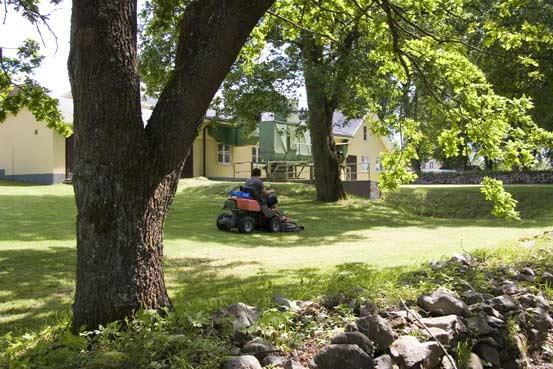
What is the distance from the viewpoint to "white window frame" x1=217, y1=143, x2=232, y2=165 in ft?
132

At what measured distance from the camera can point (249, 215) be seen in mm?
14312

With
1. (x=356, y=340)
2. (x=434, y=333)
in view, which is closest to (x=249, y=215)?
(x=434, y=333)

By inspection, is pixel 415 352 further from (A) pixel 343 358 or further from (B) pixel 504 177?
(B) pixel 504 177

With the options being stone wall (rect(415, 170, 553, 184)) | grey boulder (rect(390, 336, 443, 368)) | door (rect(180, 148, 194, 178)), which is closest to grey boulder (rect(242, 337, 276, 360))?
grey boulder (rect(390, 336, 443, 368))

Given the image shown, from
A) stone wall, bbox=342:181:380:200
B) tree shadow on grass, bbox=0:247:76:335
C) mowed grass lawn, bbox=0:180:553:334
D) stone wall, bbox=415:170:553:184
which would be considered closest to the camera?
tree shadow on grass, bbox=0:247:76:335

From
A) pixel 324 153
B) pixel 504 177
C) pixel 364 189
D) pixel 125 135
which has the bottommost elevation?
pixel 364 189

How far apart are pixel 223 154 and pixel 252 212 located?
26632 mm

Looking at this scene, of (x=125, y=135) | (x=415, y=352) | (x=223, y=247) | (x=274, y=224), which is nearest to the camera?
(x=415, y=352)

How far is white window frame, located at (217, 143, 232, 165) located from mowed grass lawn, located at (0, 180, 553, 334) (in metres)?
16.6

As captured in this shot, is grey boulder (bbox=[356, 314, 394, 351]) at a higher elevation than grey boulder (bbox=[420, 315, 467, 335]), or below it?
higher

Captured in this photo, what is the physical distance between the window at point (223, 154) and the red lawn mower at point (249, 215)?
2595cm

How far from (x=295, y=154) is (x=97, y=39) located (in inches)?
1227

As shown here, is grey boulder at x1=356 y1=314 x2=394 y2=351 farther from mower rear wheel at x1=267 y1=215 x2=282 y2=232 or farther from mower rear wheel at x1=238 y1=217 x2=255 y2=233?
mower rear wheel at x1=267 y1=215 x2=282 y2=232

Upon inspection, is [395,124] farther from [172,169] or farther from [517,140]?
[172,169]
